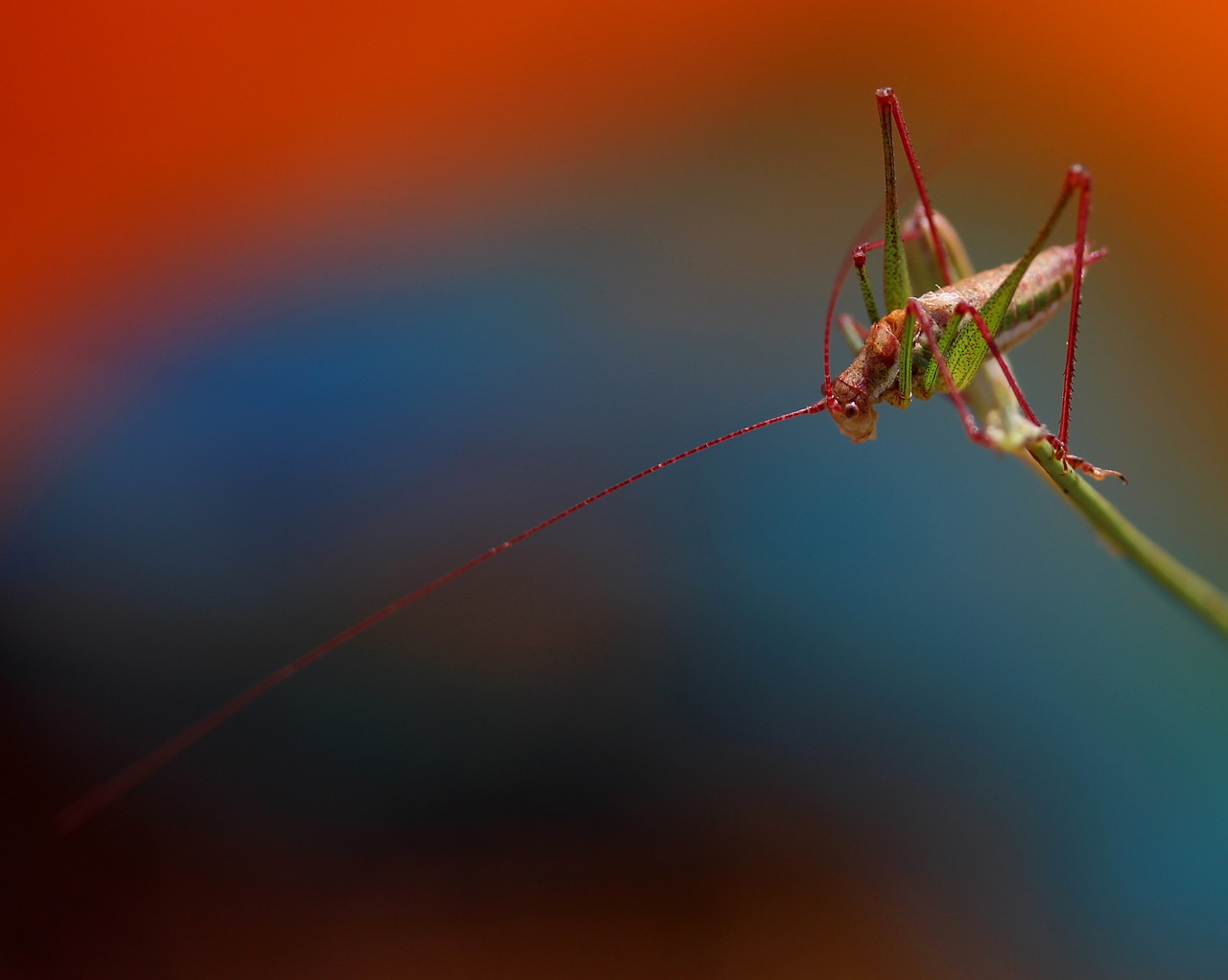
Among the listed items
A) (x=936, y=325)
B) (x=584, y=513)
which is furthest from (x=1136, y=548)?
(x=584, y=513)

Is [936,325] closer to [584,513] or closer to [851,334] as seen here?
[851,334]

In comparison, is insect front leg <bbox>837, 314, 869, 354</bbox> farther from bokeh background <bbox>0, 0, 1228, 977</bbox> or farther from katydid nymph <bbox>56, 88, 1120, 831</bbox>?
bokeh background <bbox>0, 0, 1228, 977</bbox>

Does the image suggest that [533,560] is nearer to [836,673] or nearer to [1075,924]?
[836,673]

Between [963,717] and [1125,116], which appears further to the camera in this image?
[1125,116]

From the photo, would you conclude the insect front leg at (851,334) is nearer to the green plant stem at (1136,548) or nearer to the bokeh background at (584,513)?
the green plant stem at (1136,548)

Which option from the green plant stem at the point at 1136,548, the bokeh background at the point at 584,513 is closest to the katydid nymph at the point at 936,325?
the green plant stem at the point at 1136,548

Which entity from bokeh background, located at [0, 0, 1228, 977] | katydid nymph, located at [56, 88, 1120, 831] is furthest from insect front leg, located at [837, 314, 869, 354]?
bokeh background, located at [0, 0, 1228, 977]

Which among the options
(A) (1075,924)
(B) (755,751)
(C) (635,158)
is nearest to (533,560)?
(B) (755,751)

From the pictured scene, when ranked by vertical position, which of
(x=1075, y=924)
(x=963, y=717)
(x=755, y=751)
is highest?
(x=755, y=751)
